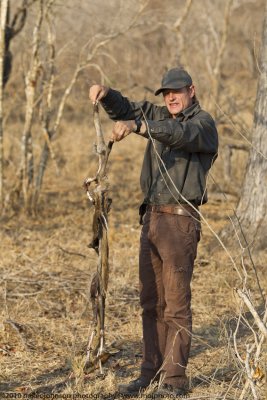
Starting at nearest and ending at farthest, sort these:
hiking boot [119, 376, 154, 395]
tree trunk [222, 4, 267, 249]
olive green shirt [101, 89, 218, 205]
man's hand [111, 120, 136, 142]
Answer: man's hand [111, 120, 136, 142], olive green shirt [101, 89, 218, 205], hiking boot [119, 376, 154, 395], tree trunk [222, 4, 267, 249]

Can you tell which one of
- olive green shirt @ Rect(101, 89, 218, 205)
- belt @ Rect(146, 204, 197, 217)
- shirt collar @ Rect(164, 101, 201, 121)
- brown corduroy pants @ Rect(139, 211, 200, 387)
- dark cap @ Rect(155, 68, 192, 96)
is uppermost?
dark cap @ Rect(155, 68, 192, 96)

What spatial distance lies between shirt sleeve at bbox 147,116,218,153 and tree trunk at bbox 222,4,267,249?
3.41 meters

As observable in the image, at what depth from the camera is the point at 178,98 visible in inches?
189

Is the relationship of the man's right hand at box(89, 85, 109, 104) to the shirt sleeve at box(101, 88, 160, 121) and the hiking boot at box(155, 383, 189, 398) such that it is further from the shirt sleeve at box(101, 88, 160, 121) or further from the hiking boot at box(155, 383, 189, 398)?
the hiking boot at box(155, 383, 189, 398)

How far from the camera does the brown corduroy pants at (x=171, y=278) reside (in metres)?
4.78

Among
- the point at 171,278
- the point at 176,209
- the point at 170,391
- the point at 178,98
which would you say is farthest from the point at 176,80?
the point at 170,391

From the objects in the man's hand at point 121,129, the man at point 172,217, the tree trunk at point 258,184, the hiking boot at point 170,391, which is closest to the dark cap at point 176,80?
the man at point 172,217

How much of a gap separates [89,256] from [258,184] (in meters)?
1.81

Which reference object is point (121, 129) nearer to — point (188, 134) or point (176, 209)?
point (188, 134)

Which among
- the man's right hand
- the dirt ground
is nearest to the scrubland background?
the dirt ground

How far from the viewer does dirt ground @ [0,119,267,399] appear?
16.2 ft

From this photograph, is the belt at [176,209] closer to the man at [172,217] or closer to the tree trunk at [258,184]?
the man at [172,217]

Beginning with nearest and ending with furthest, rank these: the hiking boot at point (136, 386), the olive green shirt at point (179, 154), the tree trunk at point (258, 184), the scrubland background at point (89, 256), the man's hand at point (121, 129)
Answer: the man's hand at point (121, 129) → the olive green shirt at point (179, 154) → the hiking boot at point (136, 386) → the scrubland background at point (89, 256) → the tree trunk at point (258, 184)

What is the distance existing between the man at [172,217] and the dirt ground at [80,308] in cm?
21
